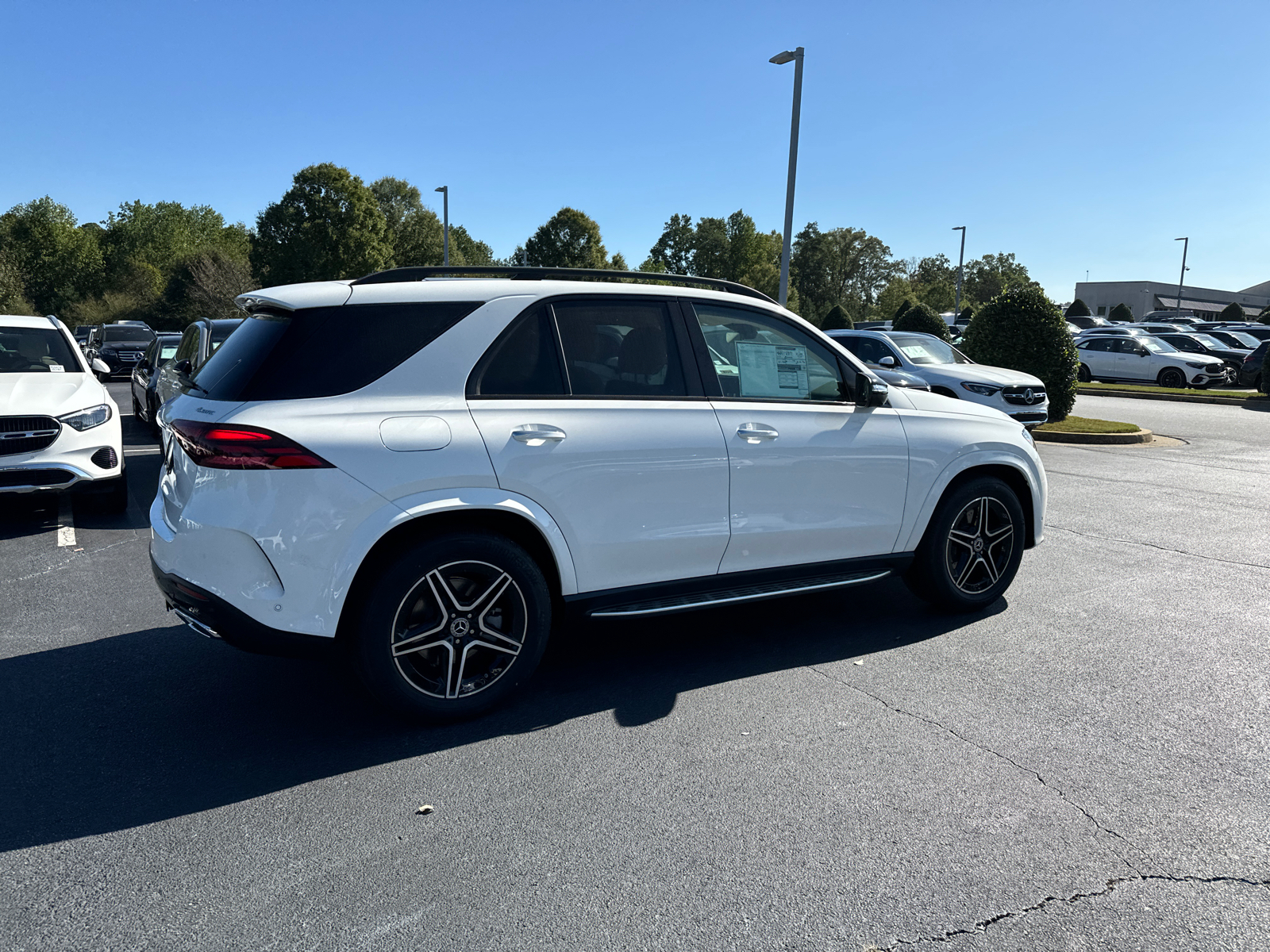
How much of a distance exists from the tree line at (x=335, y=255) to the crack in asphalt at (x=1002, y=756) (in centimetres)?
3569

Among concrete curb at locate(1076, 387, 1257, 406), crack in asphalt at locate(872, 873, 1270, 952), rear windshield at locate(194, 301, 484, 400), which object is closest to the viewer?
crack in asphalt at locate(872, 873, 1270, 952)

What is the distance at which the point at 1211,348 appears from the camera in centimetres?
2980

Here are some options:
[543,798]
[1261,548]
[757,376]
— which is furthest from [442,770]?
[1261,548]

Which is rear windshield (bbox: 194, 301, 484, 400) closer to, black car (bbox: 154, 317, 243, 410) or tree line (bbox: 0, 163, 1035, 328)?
black car (bbox: 154, 317, 243, 410)

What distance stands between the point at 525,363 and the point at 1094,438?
41.2 feet

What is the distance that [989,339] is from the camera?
15742mm

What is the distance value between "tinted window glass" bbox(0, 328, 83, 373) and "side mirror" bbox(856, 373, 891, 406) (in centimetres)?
735

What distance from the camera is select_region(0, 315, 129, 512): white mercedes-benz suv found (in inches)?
293

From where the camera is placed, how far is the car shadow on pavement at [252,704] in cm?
334

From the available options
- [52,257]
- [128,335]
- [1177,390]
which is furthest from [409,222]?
[1177,390]

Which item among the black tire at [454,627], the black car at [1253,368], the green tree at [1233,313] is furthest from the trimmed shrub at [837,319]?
the black tire at [454,627]

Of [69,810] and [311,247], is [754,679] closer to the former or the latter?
[69,810]

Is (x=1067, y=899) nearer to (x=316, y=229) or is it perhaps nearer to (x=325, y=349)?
(x=325, y=349)

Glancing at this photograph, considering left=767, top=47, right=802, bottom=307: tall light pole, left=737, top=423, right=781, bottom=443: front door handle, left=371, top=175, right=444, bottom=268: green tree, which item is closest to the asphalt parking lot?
left=737, top=423, right=781, bottom=443: front door handle
